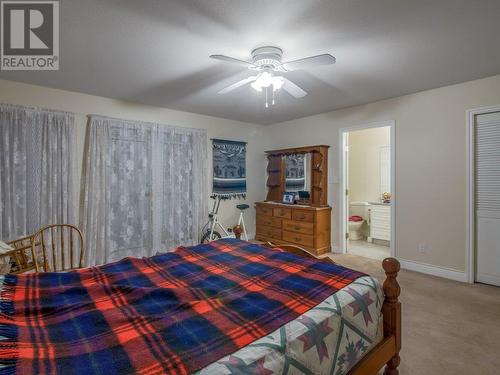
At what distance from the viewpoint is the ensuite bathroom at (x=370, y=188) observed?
17.1 feet

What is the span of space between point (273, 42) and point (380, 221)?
4178 mm

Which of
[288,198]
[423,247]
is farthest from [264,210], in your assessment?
[423,247]

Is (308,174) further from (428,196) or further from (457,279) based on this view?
(457,279)

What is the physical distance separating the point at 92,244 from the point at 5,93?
2.05m

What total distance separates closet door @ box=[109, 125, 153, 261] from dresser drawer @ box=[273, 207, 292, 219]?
2.22 meters

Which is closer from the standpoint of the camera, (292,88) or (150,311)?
(150,311)

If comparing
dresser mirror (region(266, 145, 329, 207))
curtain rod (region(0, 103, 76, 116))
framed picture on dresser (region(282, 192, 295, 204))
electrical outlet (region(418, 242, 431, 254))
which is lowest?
electrical outlet (region(418, 242, 431, 254))

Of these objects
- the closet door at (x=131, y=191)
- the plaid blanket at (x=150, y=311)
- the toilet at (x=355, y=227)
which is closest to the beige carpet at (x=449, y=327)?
the plaid blanket at (x=150, y=311)

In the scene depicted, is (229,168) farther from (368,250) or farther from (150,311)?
(150,311)

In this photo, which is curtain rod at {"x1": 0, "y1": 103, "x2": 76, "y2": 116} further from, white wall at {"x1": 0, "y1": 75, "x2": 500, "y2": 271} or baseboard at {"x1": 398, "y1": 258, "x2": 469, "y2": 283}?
baseboard at {"x1": 398, "y1": 258, "x2": 469, "y2": 283}

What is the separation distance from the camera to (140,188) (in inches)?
160

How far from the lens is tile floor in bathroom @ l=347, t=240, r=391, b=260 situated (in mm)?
4438

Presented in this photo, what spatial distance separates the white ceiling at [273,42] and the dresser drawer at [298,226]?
212cm

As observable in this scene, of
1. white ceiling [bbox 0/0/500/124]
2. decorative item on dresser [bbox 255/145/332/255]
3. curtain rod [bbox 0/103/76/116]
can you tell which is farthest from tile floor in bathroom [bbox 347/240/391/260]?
curtain rod [bbox 0/103/76/116]
